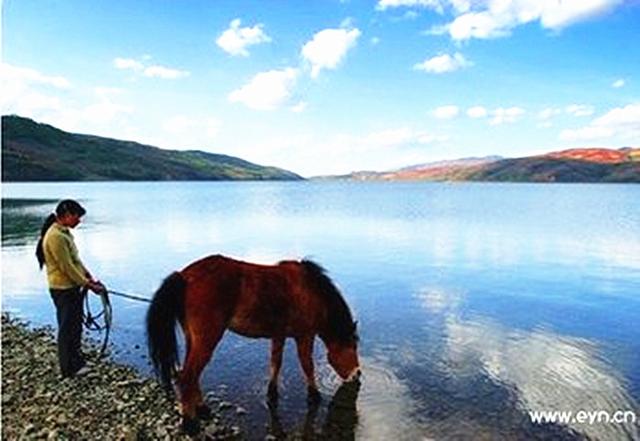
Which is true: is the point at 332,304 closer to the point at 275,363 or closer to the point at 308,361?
the point at 308,361

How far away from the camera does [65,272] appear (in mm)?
9930

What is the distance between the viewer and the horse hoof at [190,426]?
8.48 meters

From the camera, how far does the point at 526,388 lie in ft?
36.7

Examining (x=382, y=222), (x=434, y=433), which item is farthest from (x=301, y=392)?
(x=382, y=222)

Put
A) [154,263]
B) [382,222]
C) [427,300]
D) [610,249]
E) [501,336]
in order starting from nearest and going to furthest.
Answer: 1. [501,336]
2. [427,300]
3. [154,263]
4. [610,249]
5. [382,222]

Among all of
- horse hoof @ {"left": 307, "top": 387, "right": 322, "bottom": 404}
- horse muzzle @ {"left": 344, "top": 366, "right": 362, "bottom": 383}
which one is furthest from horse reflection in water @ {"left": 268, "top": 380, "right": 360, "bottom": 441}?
horse muzzle @ {"left": 344, "top": 366, "right": 362, "bottom": 383}

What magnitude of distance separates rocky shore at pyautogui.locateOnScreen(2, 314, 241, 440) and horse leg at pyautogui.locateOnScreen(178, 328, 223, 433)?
0.24 meters

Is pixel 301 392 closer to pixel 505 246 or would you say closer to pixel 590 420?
pixel 590 420

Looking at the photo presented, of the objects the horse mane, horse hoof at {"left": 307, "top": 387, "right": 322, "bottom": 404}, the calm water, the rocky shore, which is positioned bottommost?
the calm water

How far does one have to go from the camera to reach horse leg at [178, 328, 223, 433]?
27.6 feet

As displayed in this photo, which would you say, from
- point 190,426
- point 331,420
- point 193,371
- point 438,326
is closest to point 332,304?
point 331,420

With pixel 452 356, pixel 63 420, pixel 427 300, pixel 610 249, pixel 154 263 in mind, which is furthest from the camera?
pixel 610 249

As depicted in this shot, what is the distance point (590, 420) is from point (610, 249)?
2671 centimetres

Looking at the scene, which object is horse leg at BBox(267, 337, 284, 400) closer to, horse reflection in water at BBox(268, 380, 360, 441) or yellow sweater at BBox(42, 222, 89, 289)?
horse reflection in water at BBox(268, 380, 360, 441)
